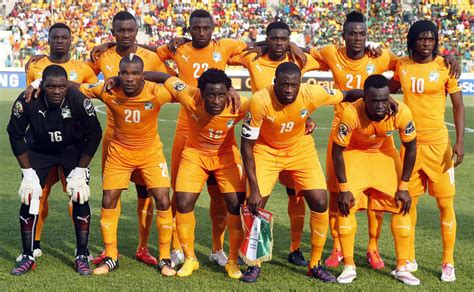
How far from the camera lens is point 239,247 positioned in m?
7.41

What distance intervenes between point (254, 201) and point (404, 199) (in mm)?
1442

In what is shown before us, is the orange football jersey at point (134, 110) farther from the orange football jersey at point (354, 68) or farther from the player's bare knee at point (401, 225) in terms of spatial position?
the player's bare knee at point (401, 225)

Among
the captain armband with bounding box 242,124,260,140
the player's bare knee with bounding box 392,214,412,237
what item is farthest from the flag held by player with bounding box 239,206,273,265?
the player's bare knee with bounding box 392,214,412,237

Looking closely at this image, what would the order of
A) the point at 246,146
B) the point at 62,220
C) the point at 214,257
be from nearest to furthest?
1. the point at 246,146
2. the point at 214,257
3. the point at 62,220

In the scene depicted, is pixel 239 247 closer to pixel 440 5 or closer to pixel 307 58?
pixel 307 58

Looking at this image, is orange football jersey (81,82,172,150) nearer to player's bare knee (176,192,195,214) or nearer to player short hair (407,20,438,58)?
player's bare knee (176,192,195,214)

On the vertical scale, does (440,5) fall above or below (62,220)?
above

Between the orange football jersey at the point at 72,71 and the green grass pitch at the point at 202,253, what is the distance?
1906mm

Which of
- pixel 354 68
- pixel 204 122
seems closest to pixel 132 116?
pixel 204 122

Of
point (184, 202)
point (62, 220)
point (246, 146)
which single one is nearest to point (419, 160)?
point (246, 146)

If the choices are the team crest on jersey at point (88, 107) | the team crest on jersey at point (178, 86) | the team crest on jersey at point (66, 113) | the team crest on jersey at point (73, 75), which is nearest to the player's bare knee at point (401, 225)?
the team crest on jersey at point (178, 86)

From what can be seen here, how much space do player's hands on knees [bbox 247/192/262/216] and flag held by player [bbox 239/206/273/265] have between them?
0.05 metres

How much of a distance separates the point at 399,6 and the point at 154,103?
30.2 meters

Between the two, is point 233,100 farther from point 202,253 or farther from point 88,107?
point 202,253
